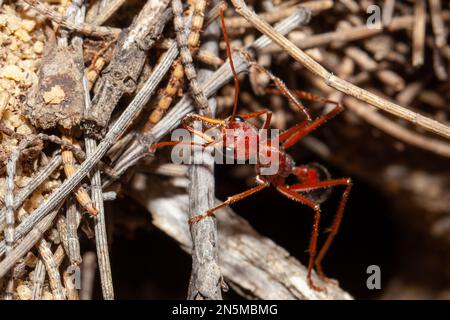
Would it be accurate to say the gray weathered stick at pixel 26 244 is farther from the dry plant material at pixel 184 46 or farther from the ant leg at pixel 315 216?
the ant leg at pixel 315 216

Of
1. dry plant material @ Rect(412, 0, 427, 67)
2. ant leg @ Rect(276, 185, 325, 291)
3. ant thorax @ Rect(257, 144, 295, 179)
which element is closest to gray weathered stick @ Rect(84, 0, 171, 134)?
ant thorax @ Rect(257, 144, 295, 179)

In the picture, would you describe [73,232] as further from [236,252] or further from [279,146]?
[279,146]

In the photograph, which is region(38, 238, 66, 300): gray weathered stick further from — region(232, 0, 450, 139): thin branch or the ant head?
region(232, 0, 450, 139): thin branch

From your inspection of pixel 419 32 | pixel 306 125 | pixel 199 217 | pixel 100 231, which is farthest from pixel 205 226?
pixel 419 32

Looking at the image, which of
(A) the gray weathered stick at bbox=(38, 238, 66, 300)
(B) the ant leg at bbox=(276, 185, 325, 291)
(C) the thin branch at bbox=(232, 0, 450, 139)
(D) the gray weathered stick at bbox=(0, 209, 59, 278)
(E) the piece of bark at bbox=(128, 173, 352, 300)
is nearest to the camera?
(D) the gray weathered stick at bbox=(0, 209, 59, 278)

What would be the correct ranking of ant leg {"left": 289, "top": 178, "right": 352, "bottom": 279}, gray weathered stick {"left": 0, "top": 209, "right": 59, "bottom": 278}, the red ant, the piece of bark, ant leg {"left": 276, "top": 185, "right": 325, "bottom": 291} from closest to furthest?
gray weathered stick {"left": 0, "top": 209, "right": 59, "bottom": 278}
the red ant
the piece of bark
ant leg {"left": 276, "top": 185, "right": 325, "bottom": 291}
ant leg {"left": 289, "top": 178, "right": 352, "bottom": 279}

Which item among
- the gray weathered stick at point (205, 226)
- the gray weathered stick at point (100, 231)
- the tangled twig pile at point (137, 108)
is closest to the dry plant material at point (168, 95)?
the tangled twig pile at point (137, 108)

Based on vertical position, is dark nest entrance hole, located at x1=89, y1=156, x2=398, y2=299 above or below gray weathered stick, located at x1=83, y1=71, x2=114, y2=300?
above
